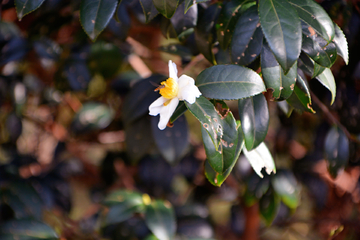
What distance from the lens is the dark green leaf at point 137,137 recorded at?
844 millimetres

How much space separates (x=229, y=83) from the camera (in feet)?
1.38

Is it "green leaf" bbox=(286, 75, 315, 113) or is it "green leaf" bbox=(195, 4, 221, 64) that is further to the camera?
Result: "green leaf" bbox=(195, 4, 221, 64)

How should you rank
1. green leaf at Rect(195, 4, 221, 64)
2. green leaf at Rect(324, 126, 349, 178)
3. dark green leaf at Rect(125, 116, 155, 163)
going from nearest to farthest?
green leaf at Rect(195, 4, 221, 64) < green leaf at Rect(324, 126, 349, 178) < dark green leaf at Rect(125, 116, 155, 163)

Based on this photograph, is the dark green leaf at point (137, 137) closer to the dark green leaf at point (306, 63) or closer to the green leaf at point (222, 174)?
the green leaf at point (222, 174)

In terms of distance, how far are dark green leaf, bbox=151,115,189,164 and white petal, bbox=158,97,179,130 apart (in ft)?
1.08

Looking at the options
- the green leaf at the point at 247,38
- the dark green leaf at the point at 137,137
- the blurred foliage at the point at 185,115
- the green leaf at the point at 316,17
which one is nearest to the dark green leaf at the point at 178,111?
the blurred foliage at the point at 185,115

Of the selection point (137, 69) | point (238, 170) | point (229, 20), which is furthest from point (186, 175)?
point (229, 20)

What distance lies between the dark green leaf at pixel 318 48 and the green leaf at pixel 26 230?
0.81 metres

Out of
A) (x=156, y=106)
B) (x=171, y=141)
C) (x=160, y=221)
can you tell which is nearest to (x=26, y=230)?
(x=160, y=221)

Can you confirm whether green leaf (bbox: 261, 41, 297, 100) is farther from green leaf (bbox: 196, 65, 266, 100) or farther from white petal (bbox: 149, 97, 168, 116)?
white petal (bbox: 149, 97, 168, 116)

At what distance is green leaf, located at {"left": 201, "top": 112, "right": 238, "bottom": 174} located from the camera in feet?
1.32

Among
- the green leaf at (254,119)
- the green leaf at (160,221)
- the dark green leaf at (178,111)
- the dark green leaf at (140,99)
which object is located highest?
the dark green leaf at (178,111)

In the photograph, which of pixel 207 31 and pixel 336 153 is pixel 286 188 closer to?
pixel 336 153

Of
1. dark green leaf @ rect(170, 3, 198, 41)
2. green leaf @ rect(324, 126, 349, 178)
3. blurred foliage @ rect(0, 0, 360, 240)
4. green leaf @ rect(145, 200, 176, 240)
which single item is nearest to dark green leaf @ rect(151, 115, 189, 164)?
blurred foliage @ rect(0, 0, 360, 240)
